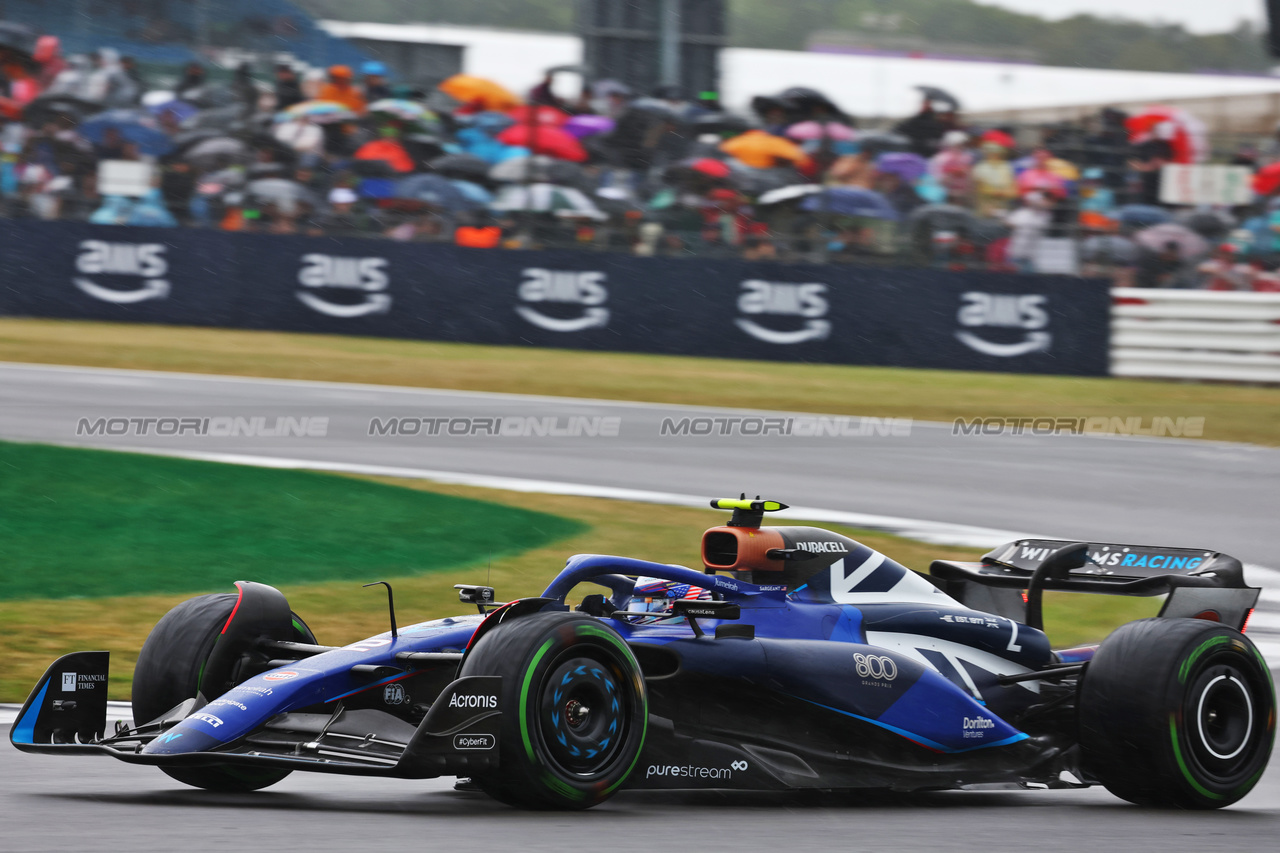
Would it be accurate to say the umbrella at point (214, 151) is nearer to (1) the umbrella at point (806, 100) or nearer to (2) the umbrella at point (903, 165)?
(1) the umbrella at point (806, 100)

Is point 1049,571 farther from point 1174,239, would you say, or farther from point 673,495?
point 1174,239

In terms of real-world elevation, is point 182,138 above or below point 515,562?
above

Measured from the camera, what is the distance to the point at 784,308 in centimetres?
2114

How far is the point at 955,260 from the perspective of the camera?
2117cm

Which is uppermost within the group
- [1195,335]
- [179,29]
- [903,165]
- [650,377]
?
[179,29]

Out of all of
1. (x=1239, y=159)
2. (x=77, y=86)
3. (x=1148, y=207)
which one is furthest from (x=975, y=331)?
(x=77, y=86)

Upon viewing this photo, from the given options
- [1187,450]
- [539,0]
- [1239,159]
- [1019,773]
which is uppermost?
[539,0]

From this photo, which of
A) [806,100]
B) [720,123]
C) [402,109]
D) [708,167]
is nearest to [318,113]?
[402,109]

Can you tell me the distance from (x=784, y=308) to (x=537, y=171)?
3664 millimetres

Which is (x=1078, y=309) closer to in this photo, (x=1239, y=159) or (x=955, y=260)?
(x=955, y=260)

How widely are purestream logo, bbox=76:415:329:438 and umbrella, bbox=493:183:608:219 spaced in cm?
649

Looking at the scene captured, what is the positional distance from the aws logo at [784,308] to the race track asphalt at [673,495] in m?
4.01

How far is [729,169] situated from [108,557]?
13.6 meters

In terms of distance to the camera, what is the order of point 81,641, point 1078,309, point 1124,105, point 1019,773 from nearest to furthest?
point 1019,773
point 81,641
point 1078,309
point 1124,105
